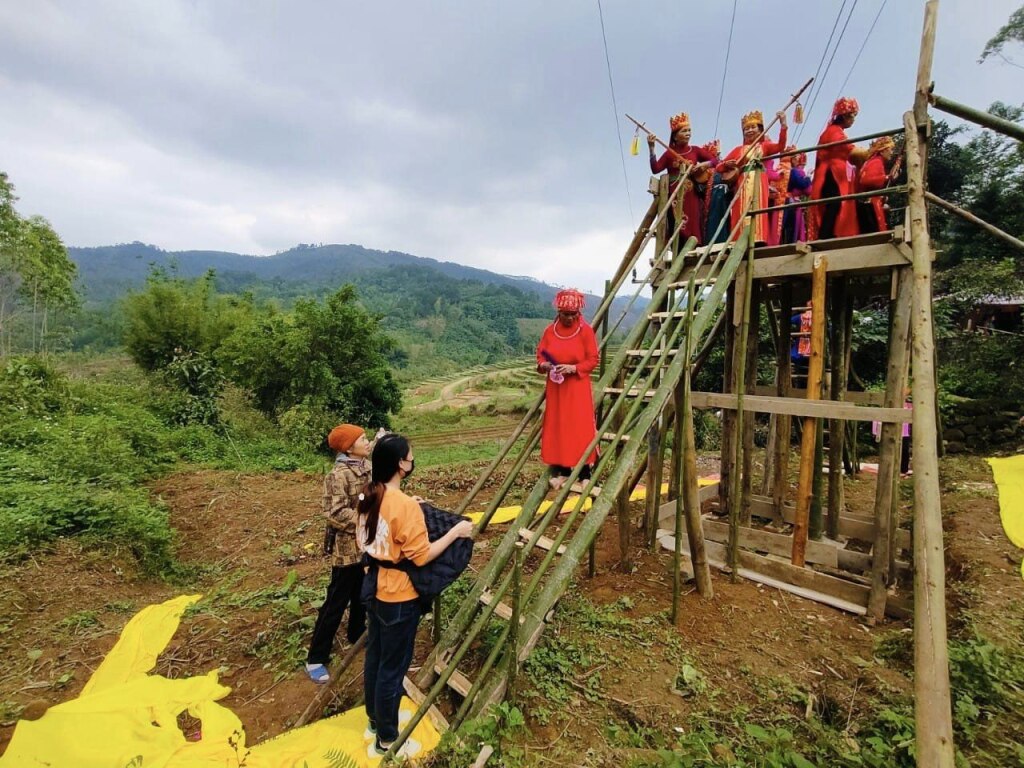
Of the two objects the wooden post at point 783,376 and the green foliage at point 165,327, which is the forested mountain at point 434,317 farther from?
the wooden post at point 783,376

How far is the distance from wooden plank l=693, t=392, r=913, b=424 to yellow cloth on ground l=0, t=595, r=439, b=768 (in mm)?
3761

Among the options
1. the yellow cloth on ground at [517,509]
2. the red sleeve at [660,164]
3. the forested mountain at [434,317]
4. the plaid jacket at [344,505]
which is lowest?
the yellow cloth on ground at [517,509]

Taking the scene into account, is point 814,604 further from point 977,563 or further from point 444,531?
point 444,531

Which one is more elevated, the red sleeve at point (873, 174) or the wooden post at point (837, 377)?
the red sleeve at point (873, 174)

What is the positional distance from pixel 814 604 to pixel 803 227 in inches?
161

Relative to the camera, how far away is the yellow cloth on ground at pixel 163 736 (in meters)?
2.90

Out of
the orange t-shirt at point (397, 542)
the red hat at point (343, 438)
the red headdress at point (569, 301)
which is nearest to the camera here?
the orange t-shirt at point (397, 542)

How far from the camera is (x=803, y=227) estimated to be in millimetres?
5859

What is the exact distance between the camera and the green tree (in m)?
17.9

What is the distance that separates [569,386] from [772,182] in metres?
4.22

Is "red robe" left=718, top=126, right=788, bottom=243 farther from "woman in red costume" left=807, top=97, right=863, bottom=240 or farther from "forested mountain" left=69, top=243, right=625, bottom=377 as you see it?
"forested mountain" left=69, top=243, right=625, bottom=377

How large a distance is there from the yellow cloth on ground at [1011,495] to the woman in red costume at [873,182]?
369 cm

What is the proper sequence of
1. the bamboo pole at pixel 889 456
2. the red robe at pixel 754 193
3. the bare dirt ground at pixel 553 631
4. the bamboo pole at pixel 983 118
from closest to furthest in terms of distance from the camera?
the bamboo pole at pixel 983 118
the bare dirt ground at pixel 553 631
the bamboo pole at pixel 889 456
the red robe at pixel 754 193

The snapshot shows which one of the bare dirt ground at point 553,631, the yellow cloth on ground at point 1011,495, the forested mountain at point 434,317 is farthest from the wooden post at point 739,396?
the forested mountain at point 434,317
